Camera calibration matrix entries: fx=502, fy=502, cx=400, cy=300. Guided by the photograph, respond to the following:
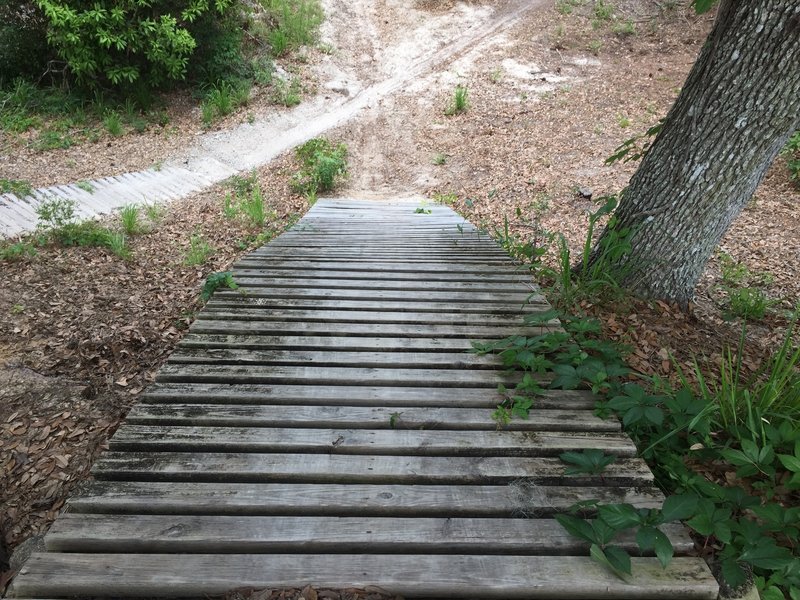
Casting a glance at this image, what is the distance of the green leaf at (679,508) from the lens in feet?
5.43

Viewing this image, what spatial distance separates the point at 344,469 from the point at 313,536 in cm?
31

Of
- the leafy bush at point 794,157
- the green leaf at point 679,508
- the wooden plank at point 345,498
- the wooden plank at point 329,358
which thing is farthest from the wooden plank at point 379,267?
the leafy bush at point 794,157

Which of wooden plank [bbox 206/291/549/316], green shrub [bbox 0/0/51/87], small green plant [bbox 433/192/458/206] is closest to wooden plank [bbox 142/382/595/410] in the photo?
wooden plank [bbox 206/291/549/316]

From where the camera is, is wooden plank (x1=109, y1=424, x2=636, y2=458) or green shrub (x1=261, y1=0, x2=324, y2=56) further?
green shrub (x1=261, y1=0, x2=324, y2=56)

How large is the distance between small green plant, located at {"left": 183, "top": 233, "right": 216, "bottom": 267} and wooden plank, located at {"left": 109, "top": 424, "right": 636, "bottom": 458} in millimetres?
3691

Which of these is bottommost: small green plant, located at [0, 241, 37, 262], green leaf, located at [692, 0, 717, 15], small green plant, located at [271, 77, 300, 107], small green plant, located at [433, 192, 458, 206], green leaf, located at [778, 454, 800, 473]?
small green plant, located at [433, 192, 458, 206]

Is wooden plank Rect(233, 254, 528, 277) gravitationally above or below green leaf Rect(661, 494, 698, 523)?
below

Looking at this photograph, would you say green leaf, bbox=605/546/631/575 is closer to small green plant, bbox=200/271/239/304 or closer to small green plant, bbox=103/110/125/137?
small green plant, bbox=200/271/239/304

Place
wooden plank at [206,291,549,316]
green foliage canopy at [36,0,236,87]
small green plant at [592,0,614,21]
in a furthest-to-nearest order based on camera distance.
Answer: small green plant at [592,0,614,21], green foliage canopy at [36,0,236,87], wooden plank at [206,291,549,316]

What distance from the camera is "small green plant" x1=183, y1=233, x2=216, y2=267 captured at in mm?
5551

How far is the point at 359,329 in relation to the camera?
119 inches

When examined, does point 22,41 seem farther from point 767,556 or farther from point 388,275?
point 767,556

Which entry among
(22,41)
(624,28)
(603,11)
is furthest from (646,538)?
(603,11)

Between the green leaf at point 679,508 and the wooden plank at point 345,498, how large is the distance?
0.15 metres
